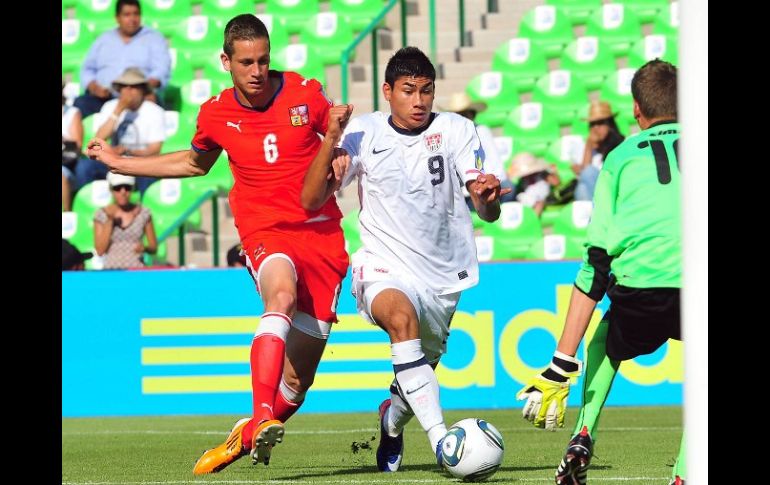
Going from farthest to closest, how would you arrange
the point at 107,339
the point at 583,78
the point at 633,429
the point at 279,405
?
the point at 583,78 → the point at 107,339 → the point at 633,429 → the point at 279,405

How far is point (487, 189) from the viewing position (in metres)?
7.00

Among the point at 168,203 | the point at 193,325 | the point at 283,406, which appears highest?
the point at 168,203

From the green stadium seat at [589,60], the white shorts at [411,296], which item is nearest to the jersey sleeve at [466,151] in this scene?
the white shorts at [411,296]

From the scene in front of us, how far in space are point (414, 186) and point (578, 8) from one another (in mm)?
10652

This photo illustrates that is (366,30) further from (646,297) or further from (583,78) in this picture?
(646,297)

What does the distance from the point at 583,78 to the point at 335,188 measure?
10.0m

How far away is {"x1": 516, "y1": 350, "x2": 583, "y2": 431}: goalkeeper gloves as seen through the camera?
5961 millimetres

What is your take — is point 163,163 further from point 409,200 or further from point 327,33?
point 327,33

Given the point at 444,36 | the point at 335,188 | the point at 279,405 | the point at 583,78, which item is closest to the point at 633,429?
the point at 279,405

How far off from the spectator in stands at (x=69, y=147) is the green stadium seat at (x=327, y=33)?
313 centimetres

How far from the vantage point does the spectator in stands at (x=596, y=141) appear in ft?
49.1

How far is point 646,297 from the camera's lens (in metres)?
6.06

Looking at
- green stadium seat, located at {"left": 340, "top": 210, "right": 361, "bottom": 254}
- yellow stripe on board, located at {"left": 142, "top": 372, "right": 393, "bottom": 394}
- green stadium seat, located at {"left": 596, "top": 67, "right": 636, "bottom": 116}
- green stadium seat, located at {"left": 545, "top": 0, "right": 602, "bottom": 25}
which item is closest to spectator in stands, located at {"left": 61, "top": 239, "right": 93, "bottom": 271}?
yellow stripe on board, located at {"left": 142, "top": 372, "right": 393, "bottom": 394}

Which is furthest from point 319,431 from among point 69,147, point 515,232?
point 69,147
